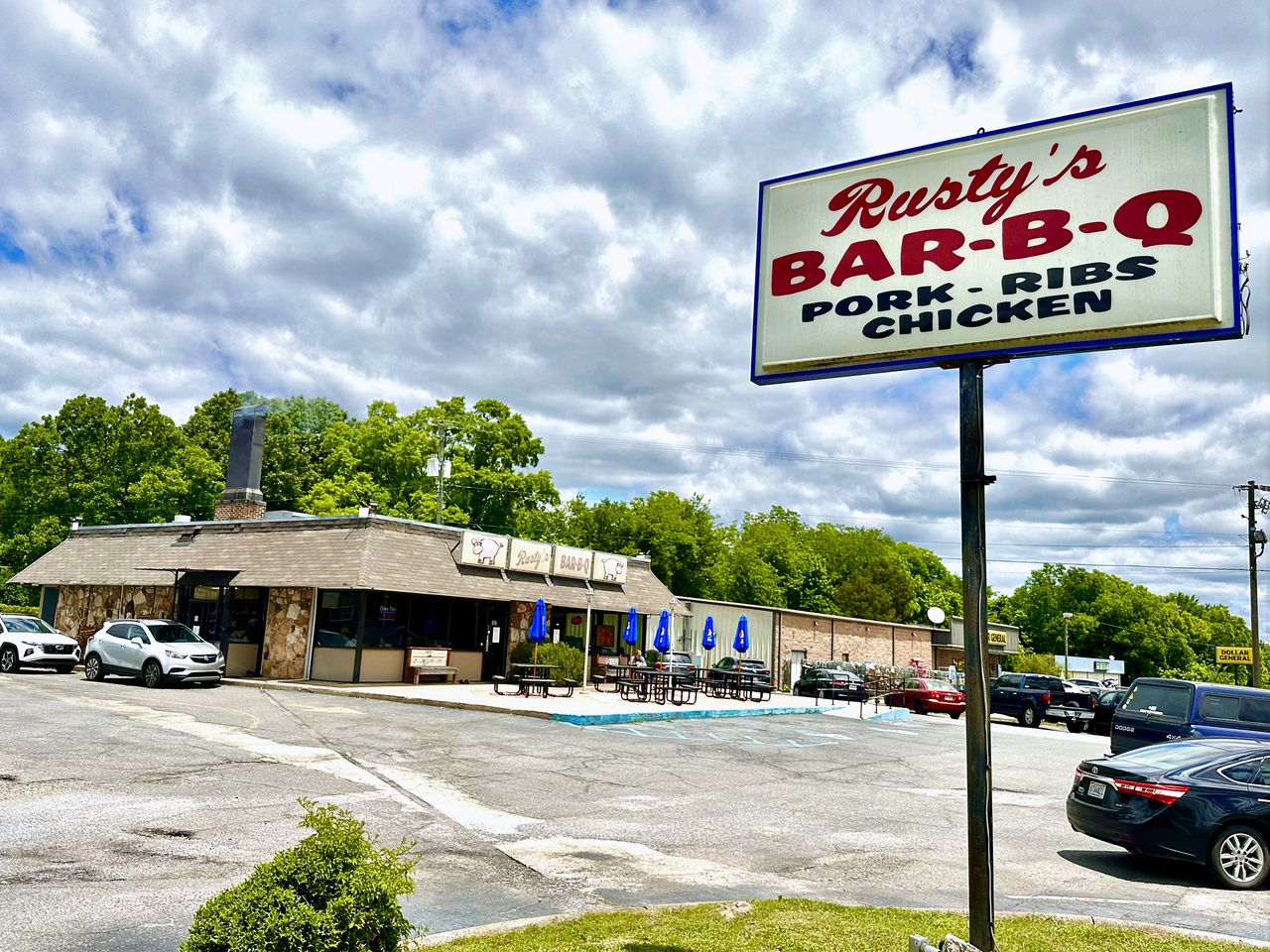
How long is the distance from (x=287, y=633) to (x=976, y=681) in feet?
85.5

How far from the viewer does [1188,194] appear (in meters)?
5.98

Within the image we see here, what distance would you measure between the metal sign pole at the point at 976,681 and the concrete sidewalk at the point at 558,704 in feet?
51.3

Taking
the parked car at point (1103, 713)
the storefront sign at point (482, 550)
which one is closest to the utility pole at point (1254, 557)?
the parked car at point (1103, 713)

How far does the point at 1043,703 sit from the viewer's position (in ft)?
104

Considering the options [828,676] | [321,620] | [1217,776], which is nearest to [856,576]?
[828,676]

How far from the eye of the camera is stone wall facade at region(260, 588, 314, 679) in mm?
28250

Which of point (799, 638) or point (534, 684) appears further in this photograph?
point (799, 638)

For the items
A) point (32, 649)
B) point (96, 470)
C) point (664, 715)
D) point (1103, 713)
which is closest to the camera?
point (664, 715)

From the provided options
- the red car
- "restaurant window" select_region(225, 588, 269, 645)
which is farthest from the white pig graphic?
the red car

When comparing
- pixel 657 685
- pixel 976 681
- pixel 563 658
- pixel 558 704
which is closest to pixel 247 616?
pixel 563 658

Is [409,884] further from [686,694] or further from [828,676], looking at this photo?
[828,676]

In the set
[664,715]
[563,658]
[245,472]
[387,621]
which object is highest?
[245,472]

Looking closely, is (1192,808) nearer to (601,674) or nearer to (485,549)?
(485,549)

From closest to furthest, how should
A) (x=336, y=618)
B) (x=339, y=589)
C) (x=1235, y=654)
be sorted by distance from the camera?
(x=339, y=589)
(x=336, y=618)
(x=1235, y=654)
